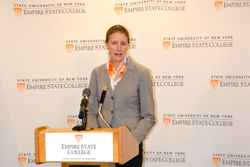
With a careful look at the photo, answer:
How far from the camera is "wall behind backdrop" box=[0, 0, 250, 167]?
3215 millimetres

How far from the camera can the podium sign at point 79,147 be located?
5.07 ft

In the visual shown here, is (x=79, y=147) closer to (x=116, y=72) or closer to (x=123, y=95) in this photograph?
(x=123, y=95)

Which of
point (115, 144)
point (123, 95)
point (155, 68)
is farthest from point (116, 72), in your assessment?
point (155, 68)

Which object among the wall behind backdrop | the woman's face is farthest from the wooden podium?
the wall behind backdrop

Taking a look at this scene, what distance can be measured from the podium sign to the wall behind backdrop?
1.86 meters

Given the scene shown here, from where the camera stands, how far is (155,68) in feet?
11.0

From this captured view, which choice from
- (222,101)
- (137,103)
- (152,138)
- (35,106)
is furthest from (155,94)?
(35,106)

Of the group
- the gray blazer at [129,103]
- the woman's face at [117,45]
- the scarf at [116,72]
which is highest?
the woman's face at [117,45]

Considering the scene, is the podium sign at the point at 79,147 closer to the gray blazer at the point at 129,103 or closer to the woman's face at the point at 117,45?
the gray blazer at the point at 129,103

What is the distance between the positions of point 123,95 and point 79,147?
0.69m

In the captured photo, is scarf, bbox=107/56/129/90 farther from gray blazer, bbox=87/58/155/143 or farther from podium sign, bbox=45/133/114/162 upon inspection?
podium sign, bbox=45/133/114/162

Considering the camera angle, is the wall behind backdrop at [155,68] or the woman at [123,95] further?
the wall behind backdrop at [155,68]

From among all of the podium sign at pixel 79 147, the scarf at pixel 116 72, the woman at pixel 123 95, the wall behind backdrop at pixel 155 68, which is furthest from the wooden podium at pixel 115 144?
the wall behind backdrop at pixel 155 68

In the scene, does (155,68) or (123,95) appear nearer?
(123,95)
